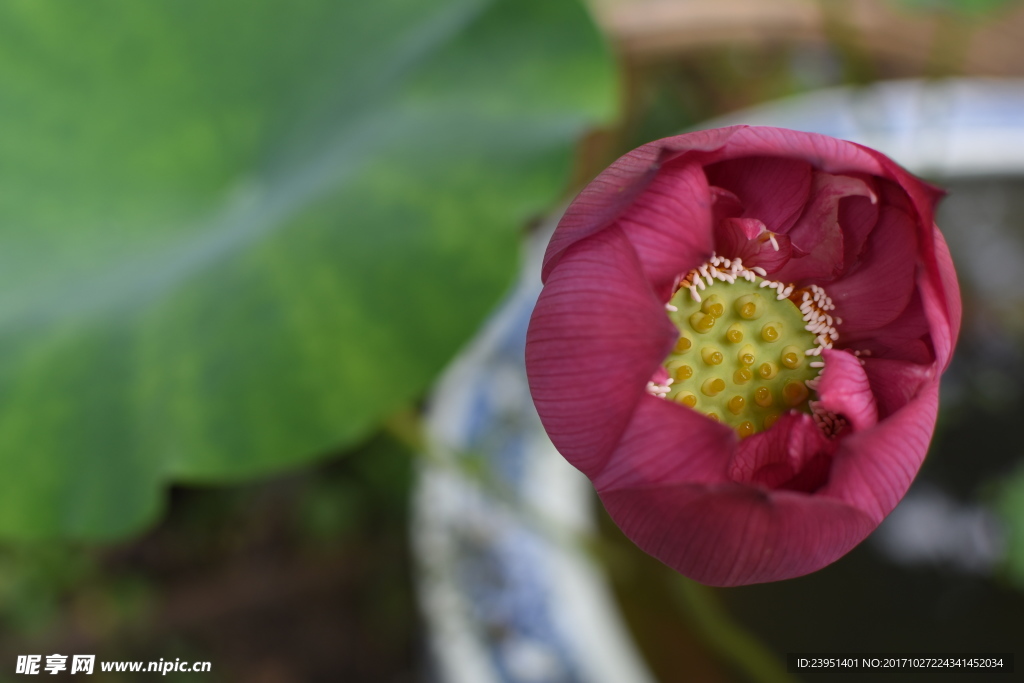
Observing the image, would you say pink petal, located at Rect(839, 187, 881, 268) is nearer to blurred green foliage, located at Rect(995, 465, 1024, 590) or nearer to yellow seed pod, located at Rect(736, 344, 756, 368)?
yellow seed pod, located at Rect(736, 344, 756, 368)

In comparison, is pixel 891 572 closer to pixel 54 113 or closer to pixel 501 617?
pixel 501 617

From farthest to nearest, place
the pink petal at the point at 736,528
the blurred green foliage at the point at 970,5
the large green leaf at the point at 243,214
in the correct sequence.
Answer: the blurred green foliage at the point at 970,5
the large green leaf at the point at 243,214
the pink petal at the point at 736,528

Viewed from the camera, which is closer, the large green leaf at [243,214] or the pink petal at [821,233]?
the pink petal at [821,233]

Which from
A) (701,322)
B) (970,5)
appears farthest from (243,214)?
(970,5)

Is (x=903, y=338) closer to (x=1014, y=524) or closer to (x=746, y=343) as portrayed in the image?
(x=746, y=343)

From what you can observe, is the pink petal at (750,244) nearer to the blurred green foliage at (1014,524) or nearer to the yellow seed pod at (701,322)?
the yellow seed pod at (701,322)

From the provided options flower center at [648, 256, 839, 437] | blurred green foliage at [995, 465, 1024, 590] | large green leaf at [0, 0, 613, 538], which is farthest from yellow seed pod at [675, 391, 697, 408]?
blurred green foliage at [995, 465, 1024, 590]

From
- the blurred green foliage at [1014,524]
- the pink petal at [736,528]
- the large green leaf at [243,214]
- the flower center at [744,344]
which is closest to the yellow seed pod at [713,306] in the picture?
the flower center at [744,344]
